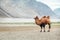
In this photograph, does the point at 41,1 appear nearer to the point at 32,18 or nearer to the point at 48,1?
the point at 48,1

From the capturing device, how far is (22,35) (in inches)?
50.3

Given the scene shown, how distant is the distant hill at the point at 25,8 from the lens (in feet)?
4.26

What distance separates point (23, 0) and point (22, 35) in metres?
0.34

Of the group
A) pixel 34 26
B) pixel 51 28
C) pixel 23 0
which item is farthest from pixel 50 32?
pixel 23 0

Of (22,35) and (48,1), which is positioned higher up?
(48,1)

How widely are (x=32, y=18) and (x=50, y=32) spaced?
0.73 feet

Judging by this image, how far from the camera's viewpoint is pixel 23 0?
4.33ft

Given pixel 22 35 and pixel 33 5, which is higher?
pixel 33 5

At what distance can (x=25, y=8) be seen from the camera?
1319 millimetres

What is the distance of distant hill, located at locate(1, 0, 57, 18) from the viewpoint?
1.30 m

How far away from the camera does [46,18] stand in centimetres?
133

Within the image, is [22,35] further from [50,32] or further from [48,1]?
[48,1]

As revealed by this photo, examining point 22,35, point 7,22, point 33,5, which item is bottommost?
point 22,35

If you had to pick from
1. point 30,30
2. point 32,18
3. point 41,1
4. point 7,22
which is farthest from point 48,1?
point 7,22
